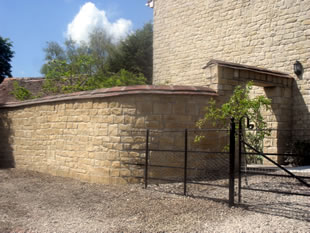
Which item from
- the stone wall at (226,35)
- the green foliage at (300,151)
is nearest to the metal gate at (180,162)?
the green foliage at (300,151)

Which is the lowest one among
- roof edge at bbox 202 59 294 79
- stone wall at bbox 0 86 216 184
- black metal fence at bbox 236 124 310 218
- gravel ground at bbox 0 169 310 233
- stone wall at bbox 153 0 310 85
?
gravel ground at bbox 0 169 310 233

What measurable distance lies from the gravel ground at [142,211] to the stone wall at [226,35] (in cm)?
572

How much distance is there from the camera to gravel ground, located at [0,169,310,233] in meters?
4.26

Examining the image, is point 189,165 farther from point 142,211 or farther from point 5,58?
point 5,58

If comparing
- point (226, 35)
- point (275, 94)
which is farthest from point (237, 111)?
point (226, 35)

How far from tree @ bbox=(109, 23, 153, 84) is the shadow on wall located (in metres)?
9.67

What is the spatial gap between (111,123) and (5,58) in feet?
69.8

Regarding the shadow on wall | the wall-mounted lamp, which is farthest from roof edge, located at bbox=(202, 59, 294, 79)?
the shadow on wall

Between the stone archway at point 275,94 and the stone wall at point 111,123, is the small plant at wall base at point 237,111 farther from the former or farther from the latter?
the stone archway at point 275,94

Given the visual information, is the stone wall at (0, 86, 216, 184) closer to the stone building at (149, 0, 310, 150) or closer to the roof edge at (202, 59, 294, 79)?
the roof edge at (202, 59, 294, 79)

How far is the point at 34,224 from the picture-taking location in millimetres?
4461

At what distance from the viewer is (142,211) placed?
501 centimetres

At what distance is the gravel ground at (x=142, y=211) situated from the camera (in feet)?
14.0

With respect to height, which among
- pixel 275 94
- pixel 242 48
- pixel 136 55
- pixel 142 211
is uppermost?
pixel 136 55
